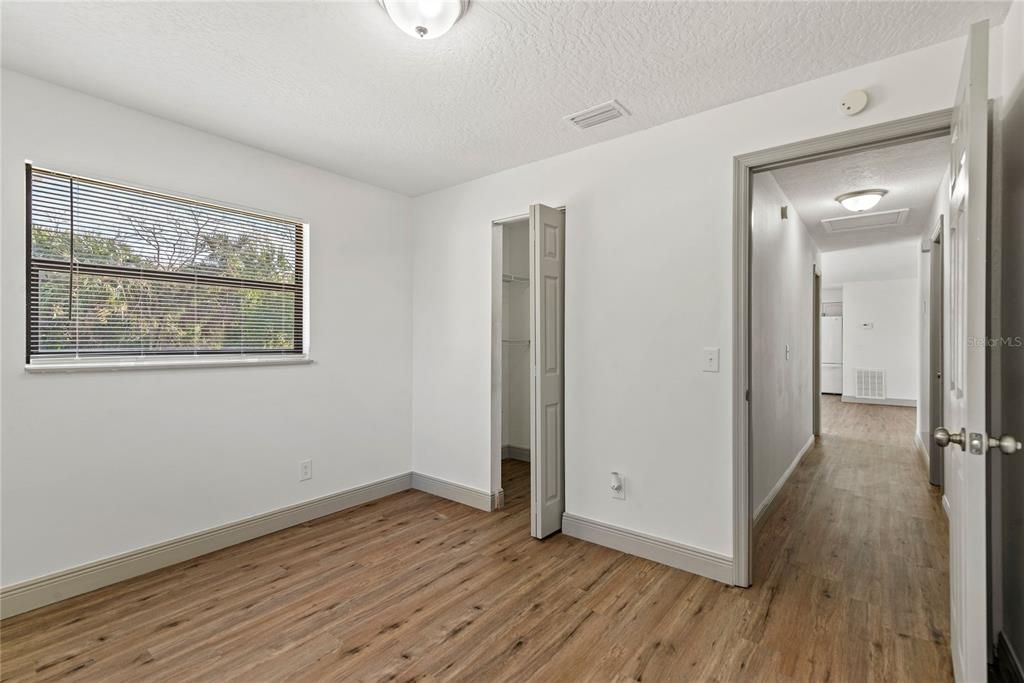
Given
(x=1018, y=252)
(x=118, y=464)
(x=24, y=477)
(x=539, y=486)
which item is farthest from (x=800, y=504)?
(x=24, y=477)

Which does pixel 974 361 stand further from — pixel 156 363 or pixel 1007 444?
pixel 156 363

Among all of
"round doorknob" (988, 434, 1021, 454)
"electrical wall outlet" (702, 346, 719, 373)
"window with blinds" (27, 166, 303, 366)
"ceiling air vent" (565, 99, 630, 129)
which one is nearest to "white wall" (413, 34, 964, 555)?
"electrical wall outlet" (702, 346, 719, 373)

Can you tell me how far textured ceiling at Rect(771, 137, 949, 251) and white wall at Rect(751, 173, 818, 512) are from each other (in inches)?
→ 5.4

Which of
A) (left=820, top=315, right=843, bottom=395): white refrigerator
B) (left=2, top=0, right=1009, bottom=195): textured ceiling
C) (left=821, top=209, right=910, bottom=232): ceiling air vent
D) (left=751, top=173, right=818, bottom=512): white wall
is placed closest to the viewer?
(left=2, top=0, right=1009, bottom=195): textured ceiling

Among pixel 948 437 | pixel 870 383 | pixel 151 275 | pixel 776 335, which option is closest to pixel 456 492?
pixel 151 275

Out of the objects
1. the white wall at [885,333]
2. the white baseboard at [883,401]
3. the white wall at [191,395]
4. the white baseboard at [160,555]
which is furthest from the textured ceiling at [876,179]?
the white baseboard at [883,401]

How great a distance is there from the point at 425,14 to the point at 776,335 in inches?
139

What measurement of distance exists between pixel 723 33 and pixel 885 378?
990cm

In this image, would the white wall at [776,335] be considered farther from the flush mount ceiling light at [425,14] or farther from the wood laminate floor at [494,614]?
the flush mount ceiling light at [425,14]

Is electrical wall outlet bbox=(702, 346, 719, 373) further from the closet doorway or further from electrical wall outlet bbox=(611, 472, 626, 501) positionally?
the closet doorway

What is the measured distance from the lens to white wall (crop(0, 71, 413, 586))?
2.27m

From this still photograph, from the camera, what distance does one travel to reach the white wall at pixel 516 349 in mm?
5199

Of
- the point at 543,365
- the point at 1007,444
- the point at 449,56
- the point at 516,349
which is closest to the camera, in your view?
the point at 1007,444

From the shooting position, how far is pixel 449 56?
82.4 inches
